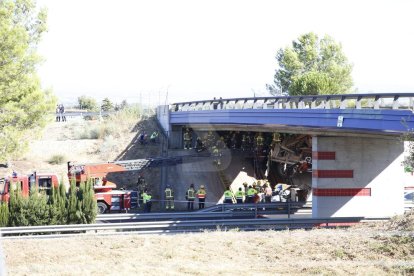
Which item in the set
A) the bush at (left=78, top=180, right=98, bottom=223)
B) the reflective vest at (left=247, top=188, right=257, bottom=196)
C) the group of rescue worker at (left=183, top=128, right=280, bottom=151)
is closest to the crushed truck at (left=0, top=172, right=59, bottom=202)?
the bush at (left=78, top=180, right=98, bottom=223)

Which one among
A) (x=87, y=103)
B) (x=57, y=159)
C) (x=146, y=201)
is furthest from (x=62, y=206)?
(x=87, y=103)

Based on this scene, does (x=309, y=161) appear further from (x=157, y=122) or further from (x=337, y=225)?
(x=157, y=122)

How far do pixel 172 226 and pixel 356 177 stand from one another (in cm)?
985

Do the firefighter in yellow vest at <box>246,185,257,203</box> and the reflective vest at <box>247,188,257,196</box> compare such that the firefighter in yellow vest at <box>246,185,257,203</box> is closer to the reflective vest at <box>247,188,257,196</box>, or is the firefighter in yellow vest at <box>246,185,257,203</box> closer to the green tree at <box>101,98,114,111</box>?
the reflective vest at <box>247,188,257,196</box>

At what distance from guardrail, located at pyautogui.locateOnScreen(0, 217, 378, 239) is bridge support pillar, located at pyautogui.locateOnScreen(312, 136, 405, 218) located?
341 centimetres

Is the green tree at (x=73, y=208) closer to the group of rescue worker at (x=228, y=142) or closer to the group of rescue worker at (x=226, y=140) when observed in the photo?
the group of rescue worker at (x=228, y=142)

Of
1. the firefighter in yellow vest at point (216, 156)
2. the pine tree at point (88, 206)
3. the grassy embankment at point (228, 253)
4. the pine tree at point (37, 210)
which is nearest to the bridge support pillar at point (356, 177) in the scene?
the grassy embankment at point (228, 253)

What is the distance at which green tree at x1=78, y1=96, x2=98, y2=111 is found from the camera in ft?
301

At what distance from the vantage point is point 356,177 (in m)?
30.8

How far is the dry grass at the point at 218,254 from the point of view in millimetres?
17359

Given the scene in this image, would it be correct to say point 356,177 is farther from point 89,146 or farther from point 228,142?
point 89,146

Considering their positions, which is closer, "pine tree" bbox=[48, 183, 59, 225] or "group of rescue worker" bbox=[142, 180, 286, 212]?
"pine tree" bbox=[48, 183, 59, 225]

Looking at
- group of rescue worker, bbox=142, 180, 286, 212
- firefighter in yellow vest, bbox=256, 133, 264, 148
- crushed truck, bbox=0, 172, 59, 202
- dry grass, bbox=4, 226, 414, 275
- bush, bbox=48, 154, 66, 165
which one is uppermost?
firefighter in yellow vest, bbox=256, 133, 264, 148

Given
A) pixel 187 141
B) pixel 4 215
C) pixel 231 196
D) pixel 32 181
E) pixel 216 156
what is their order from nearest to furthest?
pixel 4 215 → pixel 32 181 → pixel 231 196 → pixel 216 156 → pixel 187 141
